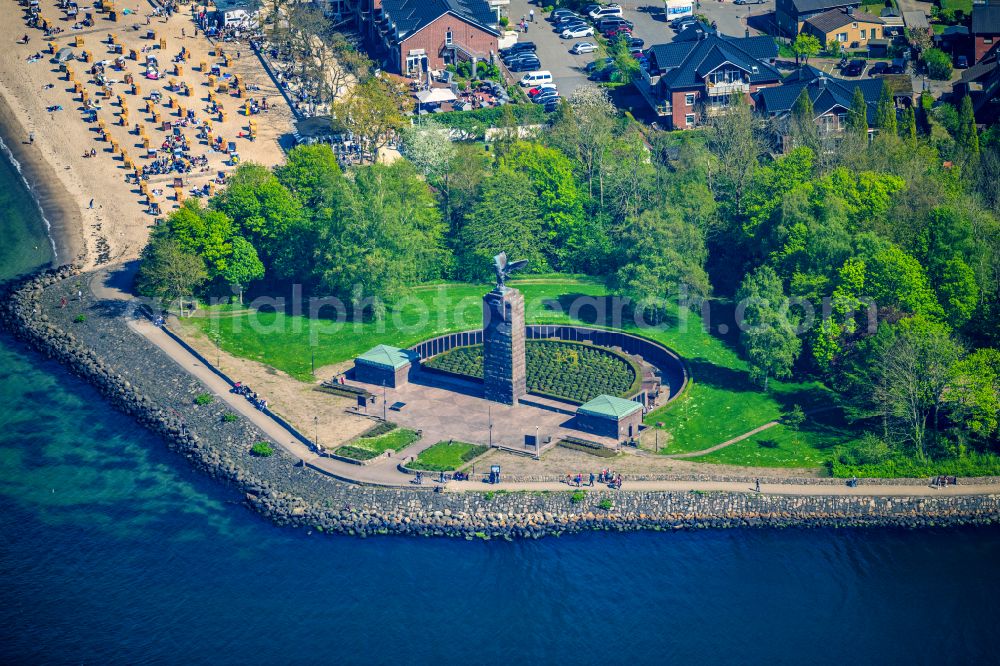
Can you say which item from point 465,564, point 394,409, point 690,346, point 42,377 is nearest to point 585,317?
point 690,346

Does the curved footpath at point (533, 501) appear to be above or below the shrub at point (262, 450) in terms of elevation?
below

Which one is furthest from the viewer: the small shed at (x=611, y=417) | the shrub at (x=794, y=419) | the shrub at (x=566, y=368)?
the shrub at (x=566, y=368)

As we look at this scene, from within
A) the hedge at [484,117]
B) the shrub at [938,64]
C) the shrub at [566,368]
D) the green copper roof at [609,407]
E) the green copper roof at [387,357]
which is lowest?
the green copper roof at [609,407]

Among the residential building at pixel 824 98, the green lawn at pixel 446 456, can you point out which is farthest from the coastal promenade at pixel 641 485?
the residential building at pixel 824 98

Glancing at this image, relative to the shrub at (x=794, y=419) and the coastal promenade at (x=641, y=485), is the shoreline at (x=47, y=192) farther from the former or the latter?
the shrub at (x=794, y=419)

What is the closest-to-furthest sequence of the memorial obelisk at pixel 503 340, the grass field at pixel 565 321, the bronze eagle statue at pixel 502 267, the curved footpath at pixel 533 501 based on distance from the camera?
1. the curved footpath at pixel 533 501
2. the bronze eagle statue at pixel 502 267
3. the memorial obelisk at pixel 503 340
4. the grass field at pixel 565 321

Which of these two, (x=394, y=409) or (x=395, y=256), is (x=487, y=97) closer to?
(x=395, y=256)

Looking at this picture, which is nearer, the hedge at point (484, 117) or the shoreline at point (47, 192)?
the shoreline at point (47, 192)
